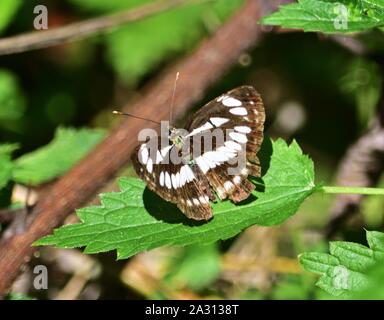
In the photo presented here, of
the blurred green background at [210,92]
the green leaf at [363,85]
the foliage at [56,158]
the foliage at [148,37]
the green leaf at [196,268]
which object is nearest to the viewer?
the foliage at [56,158]

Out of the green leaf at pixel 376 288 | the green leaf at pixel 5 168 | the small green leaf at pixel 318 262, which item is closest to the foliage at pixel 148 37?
the green leaf at pixel 5 168

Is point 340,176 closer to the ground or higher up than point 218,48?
closer to the ground

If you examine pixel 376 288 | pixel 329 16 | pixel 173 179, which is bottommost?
pixel 376 288

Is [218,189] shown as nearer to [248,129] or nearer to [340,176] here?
[248,129]

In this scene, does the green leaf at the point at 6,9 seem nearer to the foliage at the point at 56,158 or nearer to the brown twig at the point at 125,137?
the foliage at the point at 56,158

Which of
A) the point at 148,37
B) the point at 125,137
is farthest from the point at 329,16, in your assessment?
the point at 148,37

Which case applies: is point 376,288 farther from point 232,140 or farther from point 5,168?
point 5,168

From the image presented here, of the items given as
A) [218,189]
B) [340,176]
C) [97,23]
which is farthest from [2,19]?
[340,176]
